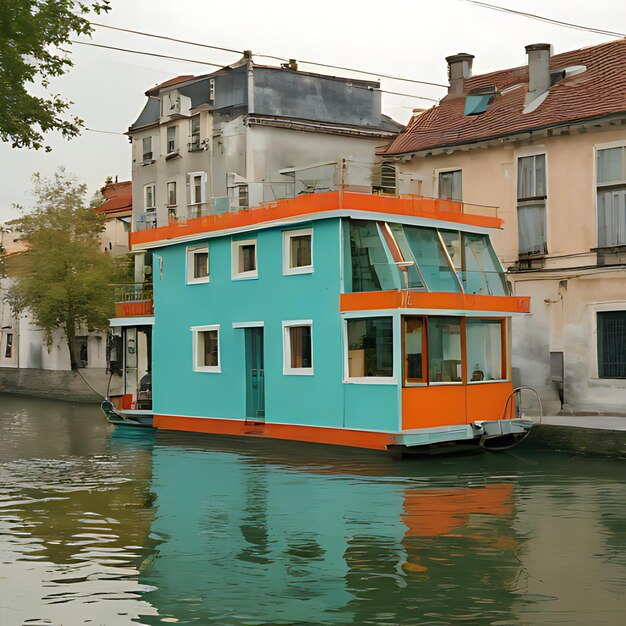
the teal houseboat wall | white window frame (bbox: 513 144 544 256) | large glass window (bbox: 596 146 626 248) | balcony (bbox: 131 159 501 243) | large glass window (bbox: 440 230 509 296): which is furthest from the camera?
white window frame (bbox: 513 144 544 256)

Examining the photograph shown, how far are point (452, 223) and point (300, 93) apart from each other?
67.0 feet

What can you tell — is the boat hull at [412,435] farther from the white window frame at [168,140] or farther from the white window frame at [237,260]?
the white window frame at [168,140]

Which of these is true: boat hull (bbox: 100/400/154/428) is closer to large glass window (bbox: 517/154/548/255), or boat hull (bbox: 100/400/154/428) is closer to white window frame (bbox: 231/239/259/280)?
white window frame (bbox: 231/239/259/280)

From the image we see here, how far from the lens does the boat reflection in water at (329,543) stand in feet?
33.4

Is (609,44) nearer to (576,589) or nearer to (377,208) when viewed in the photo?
(377,208)

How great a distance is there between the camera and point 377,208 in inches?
857

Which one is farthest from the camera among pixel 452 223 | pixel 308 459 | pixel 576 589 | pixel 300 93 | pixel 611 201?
pixel 300 93

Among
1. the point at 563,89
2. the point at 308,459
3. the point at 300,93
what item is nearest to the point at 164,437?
the point at 308,459

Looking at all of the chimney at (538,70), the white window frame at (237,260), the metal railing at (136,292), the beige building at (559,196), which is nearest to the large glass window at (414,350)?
the beige building at (559,196)

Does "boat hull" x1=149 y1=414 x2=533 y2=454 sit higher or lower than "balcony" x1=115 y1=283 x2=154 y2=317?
lower

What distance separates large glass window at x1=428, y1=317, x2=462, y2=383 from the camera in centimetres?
2102

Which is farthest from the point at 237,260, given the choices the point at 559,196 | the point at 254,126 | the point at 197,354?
the point at 254,126

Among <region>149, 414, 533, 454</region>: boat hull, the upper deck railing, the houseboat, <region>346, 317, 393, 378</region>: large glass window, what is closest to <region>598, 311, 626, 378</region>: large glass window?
the houseboat

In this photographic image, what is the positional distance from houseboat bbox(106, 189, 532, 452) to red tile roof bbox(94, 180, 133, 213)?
1178 inches
